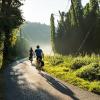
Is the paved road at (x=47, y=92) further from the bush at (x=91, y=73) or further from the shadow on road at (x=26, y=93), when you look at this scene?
the bush at (x=91, y=73)

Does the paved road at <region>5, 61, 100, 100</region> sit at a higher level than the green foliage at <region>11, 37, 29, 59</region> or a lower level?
higher

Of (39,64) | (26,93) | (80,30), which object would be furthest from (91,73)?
(80,30)

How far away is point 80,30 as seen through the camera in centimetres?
6594

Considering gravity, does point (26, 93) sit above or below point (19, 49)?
above

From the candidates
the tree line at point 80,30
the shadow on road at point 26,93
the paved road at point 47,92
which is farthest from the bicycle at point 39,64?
the tree line at point 80,30

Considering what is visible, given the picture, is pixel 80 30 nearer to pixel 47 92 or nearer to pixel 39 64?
pixel 39 64

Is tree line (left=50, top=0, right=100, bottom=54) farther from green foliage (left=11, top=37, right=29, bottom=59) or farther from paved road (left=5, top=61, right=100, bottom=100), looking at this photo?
paved road (left=5, top=61, right=100, bottom=100)

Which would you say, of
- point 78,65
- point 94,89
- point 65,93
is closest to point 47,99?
point 65,93

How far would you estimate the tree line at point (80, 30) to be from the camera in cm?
5978

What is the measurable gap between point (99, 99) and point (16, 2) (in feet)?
101

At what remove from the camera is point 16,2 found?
42.4 m

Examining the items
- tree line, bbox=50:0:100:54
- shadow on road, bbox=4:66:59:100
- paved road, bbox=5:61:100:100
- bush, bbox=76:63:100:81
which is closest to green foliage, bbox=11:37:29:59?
tree line, bbox=50:0:100:54

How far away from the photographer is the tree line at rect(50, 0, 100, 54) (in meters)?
59.8

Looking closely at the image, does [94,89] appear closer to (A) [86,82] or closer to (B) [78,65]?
(A) [86,82]
